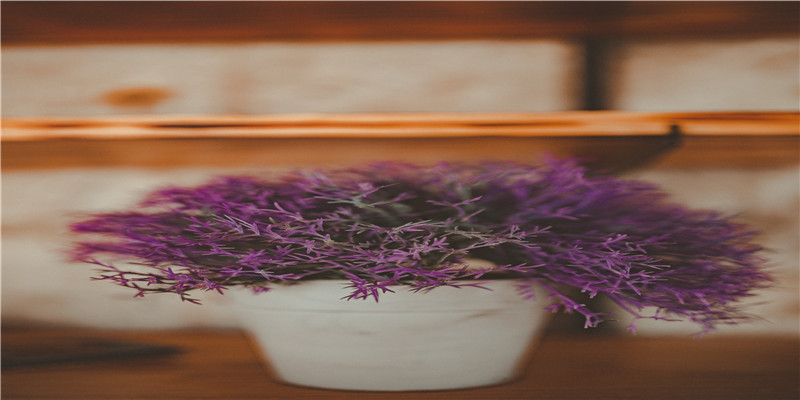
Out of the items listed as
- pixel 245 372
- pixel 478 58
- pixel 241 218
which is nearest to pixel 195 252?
pixel 241 218

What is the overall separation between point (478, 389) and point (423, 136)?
0.24m

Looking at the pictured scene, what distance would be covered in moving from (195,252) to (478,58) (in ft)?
1.50

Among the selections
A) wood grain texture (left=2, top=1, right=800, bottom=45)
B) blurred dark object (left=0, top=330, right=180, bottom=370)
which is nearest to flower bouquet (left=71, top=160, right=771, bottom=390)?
blurred dark object (left=0, top=330, right=180, bottom=370)

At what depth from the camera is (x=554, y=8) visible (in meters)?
0.56

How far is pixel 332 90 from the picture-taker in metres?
0.68

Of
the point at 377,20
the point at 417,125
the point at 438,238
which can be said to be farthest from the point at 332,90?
the point at 438,238

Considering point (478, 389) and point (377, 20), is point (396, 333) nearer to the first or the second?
point (478, 389)

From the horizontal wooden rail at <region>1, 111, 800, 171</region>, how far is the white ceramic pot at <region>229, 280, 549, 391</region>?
0.18 m

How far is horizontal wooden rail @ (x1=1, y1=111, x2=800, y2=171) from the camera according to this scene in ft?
1.61

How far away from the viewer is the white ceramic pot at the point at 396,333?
353 mm

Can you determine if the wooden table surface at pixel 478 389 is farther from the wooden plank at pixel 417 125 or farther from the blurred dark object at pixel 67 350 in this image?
the wooden plank at pixel 417 125

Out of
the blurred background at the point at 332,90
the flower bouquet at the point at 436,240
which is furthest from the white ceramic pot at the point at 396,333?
the blurred background at the point at 332,90

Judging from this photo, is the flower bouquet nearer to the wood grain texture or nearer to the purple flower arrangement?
the purple flower arrangement

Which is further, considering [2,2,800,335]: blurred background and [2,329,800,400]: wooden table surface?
[2,2,800,335]: blurred background
